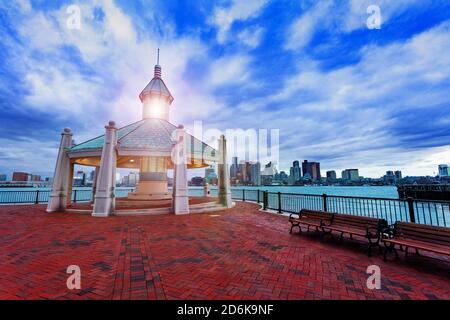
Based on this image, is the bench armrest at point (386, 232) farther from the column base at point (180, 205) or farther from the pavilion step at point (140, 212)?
the pavilion step at point (140, 212)

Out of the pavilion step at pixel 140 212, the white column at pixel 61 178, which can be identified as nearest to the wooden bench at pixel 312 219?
the pavilion step at pixel 140 212

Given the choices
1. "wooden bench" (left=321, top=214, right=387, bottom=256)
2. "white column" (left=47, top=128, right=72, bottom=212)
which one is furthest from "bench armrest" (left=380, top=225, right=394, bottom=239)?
"white column" (left=47, top=128, right=72, bottom=212)

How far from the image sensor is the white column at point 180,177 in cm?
1164

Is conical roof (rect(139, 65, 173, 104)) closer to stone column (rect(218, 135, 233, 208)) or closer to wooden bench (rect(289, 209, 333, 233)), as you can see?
stone column (rect(218, 135, 233, 208))

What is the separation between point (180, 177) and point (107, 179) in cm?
401

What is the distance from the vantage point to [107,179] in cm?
1113

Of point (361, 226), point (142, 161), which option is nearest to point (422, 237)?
point (361, 226)

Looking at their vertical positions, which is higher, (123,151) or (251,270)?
(123,151)

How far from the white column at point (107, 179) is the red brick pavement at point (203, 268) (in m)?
4.03

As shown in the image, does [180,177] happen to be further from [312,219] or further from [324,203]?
[324,203]

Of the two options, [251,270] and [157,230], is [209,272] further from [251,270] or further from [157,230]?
[157,230]

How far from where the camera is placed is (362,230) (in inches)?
219
